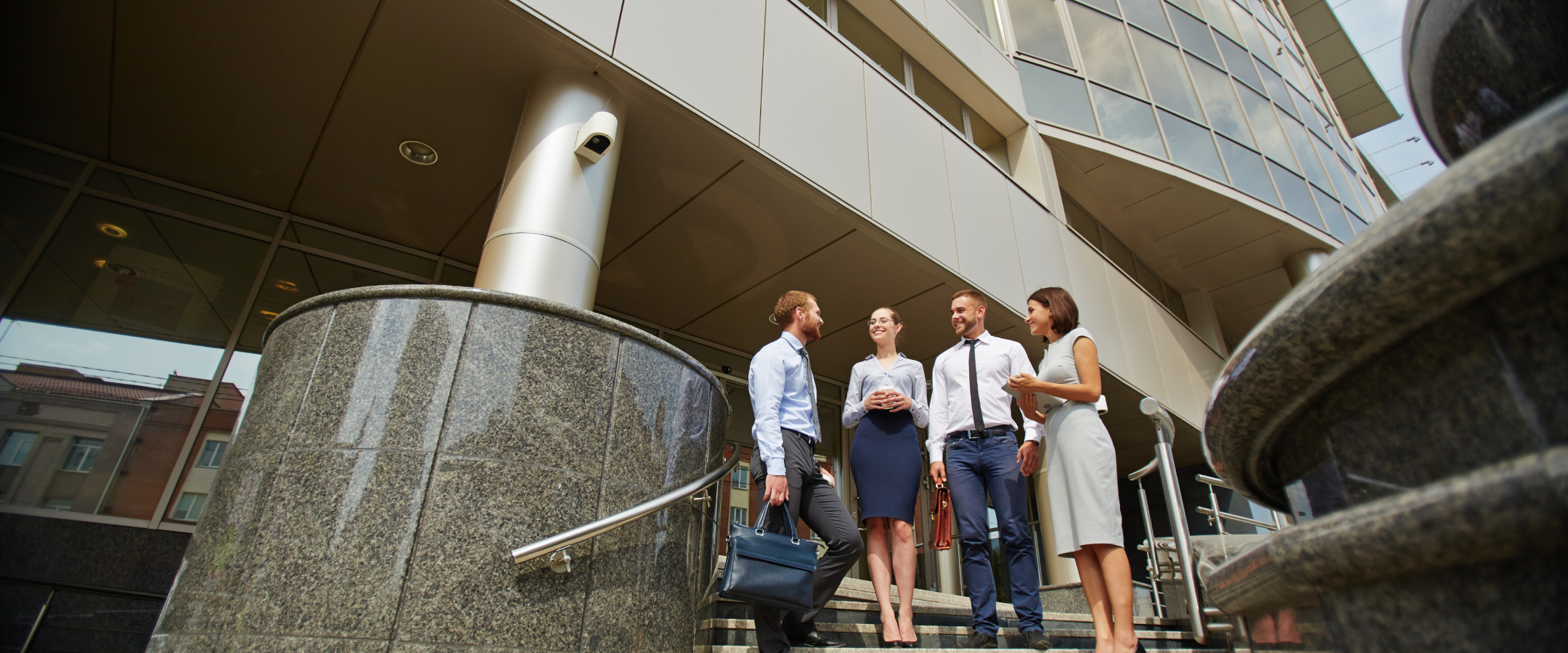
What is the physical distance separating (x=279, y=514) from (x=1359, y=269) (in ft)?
11.5

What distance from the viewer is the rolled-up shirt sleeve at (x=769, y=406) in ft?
12.0

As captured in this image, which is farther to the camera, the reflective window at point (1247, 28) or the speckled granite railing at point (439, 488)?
the reflective window at point (1247, 28)

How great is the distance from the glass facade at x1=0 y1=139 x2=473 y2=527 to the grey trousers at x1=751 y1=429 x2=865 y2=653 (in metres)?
4.26

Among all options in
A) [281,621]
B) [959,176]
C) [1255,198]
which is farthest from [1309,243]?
[281,621]

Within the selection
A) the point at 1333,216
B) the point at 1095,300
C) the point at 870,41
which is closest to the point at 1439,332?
the point at 870,41

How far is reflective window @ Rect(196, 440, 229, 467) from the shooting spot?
6.09 metres

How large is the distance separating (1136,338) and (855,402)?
9064mm

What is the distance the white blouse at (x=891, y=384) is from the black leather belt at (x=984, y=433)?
21 centimetres

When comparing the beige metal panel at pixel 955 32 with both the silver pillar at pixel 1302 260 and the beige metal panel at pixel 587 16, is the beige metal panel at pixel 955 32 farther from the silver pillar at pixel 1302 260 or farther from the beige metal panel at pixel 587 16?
the silver pillar at pixel 1302 260

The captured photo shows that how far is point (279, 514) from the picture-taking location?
292 centimetres

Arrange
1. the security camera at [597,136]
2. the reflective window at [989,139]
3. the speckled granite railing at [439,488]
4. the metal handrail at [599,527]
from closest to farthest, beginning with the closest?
the speckled granite railing at [439,488], the metal handrail at [599,527], the security camera at [597,136], the reflective window at [989,139]

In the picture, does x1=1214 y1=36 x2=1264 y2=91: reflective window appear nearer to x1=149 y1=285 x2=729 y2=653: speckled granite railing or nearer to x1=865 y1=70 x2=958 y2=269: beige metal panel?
x1=865 y1=70 x2=958 y2=269: beige metal panel

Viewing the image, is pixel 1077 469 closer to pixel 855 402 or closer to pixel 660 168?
pixel 855 402

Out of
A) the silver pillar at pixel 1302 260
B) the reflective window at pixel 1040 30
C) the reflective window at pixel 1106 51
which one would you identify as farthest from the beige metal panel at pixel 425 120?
the silver pillar at pixel 1302 260
